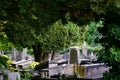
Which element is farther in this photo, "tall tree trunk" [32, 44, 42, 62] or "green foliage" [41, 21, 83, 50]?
"tall tree trunk" [32, 44, 42, 62]

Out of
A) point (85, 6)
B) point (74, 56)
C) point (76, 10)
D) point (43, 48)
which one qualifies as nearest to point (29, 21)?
point (76, 10)

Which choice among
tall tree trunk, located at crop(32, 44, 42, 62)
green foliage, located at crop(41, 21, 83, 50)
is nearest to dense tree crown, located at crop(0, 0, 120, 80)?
green foliage, located at crop(41, 21, 83, 50)

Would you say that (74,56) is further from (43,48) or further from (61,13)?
(61,13)

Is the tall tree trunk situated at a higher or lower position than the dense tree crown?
lower

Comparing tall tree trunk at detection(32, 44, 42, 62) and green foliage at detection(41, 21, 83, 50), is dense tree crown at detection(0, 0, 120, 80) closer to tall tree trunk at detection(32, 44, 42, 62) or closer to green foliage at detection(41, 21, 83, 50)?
green foliage at detection(41, 21, 83, 50)

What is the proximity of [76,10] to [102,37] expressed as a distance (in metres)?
1.50

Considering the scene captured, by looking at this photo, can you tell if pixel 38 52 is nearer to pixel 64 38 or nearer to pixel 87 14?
pixel 64 38

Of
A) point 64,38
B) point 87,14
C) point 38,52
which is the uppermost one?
point 87,14

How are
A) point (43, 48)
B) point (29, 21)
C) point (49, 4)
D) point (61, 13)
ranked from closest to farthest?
1. point (49, 4)
2. point (61, 13)
3. point (29, 21)
4. point (43, 48)

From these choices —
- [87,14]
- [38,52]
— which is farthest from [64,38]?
[87,14]

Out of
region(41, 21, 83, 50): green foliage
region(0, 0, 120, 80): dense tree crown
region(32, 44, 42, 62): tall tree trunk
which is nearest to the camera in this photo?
region(0, 0, 120, 80): dense tree crown

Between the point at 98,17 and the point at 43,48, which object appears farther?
the point at 43,48

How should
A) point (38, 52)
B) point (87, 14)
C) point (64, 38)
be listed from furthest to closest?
point (38, 52) → point (64, 38) → point (87, 14)

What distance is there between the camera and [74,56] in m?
20.8
